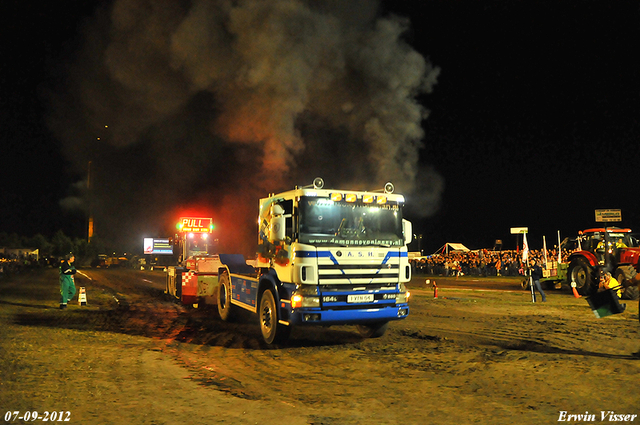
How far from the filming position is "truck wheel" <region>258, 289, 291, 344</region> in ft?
30.9

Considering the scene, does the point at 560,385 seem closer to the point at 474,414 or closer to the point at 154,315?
the point at 474,414

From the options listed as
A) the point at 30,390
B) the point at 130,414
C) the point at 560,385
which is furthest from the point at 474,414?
the point at 30,390

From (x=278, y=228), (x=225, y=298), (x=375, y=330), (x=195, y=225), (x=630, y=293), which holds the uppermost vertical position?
(x=195, y=225)

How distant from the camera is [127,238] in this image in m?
85.3

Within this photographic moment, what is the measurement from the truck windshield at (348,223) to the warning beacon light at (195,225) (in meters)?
11.4

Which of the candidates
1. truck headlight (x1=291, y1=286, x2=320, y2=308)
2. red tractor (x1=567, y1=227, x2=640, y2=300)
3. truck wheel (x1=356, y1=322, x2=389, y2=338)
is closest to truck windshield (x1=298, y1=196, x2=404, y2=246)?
truck headlight (x1=291, y1=286, x2=320, y2=308)

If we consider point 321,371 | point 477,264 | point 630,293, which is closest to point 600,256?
point 630,293

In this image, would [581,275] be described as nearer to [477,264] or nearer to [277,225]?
[277,225]

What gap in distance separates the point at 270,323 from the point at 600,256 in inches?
621

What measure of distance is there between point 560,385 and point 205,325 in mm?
8067

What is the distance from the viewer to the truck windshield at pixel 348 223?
9109mm

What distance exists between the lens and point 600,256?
795 inches

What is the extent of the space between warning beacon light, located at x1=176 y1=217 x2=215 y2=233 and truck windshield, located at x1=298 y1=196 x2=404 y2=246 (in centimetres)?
1145

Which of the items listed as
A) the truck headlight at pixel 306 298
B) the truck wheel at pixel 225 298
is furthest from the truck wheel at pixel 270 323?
the truck wheel at pixel 225 298
